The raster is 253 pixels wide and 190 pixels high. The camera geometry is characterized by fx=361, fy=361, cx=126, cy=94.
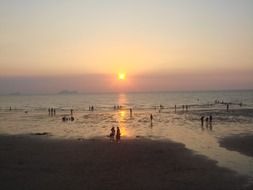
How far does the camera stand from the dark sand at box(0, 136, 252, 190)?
69.5 feet

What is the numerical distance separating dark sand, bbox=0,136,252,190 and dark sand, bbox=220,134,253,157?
4786mm

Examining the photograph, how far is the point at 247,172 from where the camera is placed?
24109mm

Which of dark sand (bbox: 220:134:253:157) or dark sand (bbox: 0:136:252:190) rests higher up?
dark sand (bbox: 0:136:252:190)

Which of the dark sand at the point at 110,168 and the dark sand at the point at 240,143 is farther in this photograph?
the dark sand at the point at 240,143

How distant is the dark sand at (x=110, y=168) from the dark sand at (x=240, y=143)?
479cm

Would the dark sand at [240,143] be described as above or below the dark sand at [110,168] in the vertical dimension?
below

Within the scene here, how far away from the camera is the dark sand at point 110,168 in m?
21.2

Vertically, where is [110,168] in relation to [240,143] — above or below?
above

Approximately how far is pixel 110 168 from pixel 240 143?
58.1 ft

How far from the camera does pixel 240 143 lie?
37531mm

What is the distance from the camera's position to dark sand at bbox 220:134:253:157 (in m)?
33.1

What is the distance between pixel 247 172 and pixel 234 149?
9.98 meters

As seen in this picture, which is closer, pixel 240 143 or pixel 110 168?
pixel 110 168

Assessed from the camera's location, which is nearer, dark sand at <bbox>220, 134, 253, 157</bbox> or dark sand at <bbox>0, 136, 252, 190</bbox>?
dark sand at <bbox>0, 136, 252, 190</bbox>
